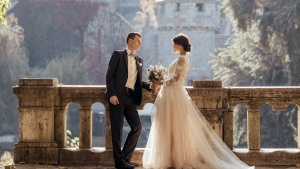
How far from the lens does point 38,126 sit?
9.06 meters

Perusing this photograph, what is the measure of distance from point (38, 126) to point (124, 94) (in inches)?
50.8

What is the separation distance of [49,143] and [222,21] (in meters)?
47.0

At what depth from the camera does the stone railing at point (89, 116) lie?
8953 millimetres

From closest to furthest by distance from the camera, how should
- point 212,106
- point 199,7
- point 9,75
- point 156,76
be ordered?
point 156,76 → point 212,106 → point 9,75 → point 199,7

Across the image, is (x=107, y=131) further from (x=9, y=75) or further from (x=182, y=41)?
(x=9, y=75)

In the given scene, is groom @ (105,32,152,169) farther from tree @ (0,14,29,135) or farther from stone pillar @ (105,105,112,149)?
tree @ (0,14,29,135)

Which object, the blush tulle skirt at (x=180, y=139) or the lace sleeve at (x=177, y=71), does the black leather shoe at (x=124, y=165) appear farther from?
the lace sleeve at (x=177, y=71)

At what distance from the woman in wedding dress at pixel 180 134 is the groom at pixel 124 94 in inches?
10.1

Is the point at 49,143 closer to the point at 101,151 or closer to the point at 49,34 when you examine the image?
the point at 101,151

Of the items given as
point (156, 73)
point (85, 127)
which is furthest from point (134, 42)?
point (85, 127)

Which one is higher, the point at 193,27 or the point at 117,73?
the point at 193,27

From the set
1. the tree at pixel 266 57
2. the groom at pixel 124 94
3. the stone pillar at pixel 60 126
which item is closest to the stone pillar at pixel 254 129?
the groom at pixel 124 94

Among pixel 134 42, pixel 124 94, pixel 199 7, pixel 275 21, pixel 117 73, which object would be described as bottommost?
pixel 124 94

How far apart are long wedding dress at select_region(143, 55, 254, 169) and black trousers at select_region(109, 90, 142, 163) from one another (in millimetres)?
252
